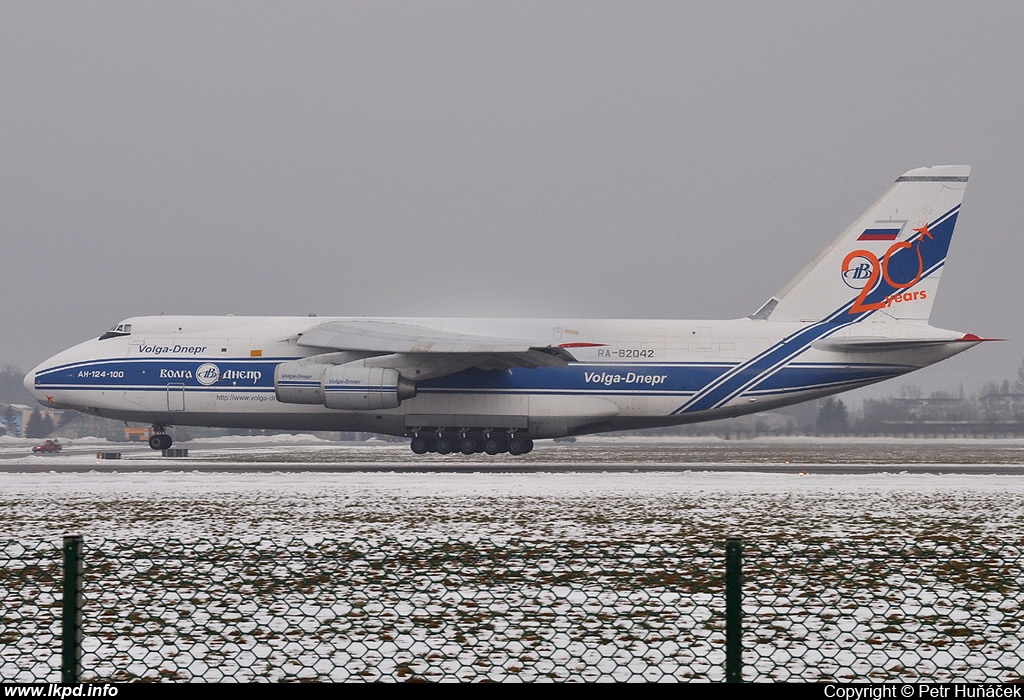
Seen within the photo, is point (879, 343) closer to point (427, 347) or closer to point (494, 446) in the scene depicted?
point (494, 446)

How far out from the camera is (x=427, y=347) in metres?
31.6

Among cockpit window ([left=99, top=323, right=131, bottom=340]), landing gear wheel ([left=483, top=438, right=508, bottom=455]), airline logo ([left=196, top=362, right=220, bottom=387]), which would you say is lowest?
landing gear wheel ([left=483, top=438, right=508, bottom=455])

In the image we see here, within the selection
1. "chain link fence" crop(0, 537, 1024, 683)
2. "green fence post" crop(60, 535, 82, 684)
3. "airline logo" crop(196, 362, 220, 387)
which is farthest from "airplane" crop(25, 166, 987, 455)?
"green fence post" crop(60, 535, 82, 684)

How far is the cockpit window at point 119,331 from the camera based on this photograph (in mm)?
34938

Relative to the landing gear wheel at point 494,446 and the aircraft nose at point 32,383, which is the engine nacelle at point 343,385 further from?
the aircraft nose at point 32,383

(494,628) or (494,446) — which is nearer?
(494,628)

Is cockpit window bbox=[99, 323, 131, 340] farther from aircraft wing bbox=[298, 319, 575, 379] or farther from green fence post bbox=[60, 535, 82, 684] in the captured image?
green fence post bbox=[60, 535, 82, 684]

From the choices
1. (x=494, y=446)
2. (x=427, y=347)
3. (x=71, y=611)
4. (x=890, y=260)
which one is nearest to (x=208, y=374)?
(x=427, y=347)

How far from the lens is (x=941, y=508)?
1923 centimetres

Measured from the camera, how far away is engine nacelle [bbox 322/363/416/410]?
3188cm

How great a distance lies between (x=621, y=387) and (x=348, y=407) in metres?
8.23

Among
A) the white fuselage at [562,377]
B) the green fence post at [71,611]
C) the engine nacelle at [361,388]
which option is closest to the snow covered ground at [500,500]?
the white fuselage at [562,377]

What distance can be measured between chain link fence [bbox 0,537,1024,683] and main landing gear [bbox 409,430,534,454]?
74.7ft

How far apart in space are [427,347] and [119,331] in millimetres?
10694
